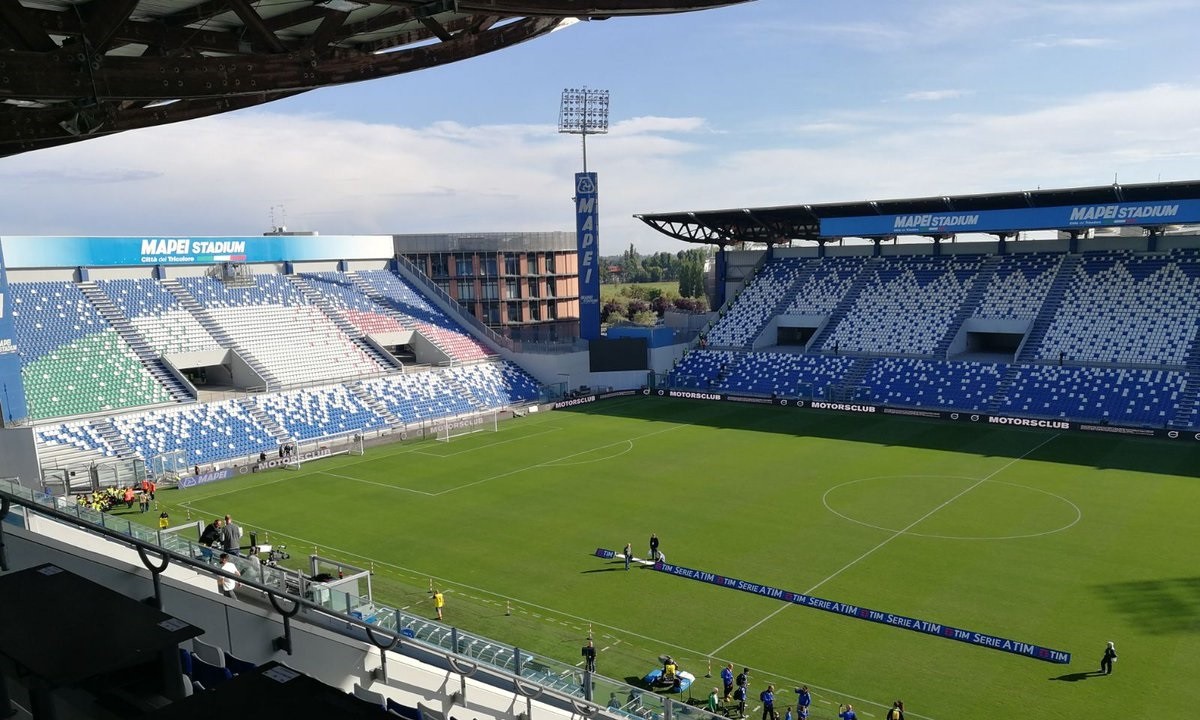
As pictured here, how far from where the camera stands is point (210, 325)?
51375mm

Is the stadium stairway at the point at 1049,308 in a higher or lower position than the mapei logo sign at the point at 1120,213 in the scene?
lower

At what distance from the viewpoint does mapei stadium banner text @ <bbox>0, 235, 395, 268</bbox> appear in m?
48.1

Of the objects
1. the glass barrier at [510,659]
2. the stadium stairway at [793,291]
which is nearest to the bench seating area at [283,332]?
the stadium stairway at [793,291]

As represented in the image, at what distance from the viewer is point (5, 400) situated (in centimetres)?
3494

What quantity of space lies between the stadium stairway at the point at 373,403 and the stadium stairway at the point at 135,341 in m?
9.33

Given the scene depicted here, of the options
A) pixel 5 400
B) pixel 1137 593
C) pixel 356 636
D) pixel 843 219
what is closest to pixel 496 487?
pixel 5 400

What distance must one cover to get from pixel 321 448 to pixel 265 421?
3.72m

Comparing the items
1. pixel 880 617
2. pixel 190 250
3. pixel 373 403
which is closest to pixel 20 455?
pixel 373 403

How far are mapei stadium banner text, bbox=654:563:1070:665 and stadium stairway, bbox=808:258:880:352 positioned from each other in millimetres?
36845

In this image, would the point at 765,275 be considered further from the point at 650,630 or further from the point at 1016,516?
the point at 650,630

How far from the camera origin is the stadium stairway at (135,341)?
45.3 m

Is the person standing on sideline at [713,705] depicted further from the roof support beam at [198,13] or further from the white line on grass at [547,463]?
the white line on grass at [547,463]

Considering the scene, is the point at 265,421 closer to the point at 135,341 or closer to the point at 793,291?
the point at 135,341

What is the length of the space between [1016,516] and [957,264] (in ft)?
113
